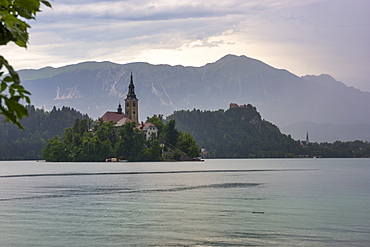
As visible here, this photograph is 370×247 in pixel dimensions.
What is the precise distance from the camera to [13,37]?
4727 mm

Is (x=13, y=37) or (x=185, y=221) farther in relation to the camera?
(x=185, y=221)

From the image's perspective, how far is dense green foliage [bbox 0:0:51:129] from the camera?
15.2 ft

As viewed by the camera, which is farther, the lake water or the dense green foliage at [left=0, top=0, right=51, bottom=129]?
the lake water

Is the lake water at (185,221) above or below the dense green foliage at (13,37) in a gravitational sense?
below

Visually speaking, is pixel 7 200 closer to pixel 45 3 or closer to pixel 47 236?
pixel 47 236

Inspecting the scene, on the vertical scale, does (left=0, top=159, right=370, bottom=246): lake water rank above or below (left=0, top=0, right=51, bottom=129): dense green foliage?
below

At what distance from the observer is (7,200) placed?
51562 mm

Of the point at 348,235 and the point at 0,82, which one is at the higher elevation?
the point at 0,82

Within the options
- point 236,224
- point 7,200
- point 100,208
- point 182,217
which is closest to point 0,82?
point 236,224

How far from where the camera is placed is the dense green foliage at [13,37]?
464 cm

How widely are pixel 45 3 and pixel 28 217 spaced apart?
35.1 m

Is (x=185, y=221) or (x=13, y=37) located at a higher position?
(x=13, y=37)

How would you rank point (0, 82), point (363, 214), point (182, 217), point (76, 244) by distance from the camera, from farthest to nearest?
point (363, 214) → point (182, 217) → point (76, 244) → point (0, 82)

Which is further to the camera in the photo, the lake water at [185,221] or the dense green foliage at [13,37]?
the lake water at [185,221]
